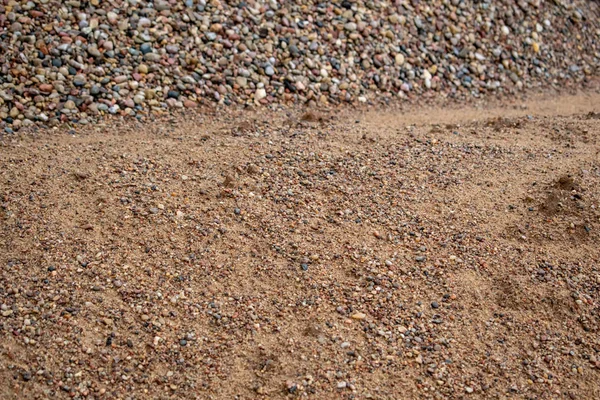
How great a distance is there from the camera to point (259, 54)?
589cm

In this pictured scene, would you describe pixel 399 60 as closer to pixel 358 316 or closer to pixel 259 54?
pixel 259 54

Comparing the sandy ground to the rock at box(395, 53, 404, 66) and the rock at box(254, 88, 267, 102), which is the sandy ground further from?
the rock at box(395, 53, 404, 66)

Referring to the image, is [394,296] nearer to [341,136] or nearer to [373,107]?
[341,136]

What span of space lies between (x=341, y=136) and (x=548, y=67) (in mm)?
3490

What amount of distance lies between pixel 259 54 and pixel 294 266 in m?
2.86

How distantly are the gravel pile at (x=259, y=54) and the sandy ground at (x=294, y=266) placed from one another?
524 mm

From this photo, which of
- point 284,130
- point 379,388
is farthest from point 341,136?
point 379,388

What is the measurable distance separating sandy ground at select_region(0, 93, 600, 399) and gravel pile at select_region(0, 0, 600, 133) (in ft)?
1.72

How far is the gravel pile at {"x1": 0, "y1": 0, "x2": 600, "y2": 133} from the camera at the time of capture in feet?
17.4

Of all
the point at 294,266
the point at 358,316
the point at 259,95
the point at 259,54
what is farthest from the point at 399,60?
the point at 358,316

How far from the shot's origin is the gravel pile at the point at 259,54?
5.30 metres

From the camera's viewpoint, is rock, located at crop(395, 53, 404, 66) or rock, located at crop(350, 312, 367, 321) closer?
rock, located at crop(350, 312, 367, 321)

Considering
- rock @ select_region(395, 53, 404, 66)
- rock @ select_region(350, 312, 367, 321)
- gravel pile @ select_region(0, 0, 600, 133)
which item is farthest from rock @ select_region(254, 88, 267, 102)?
rock @ select_region(350, 312, 367, 321)

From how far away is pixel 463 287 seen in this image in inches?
146
